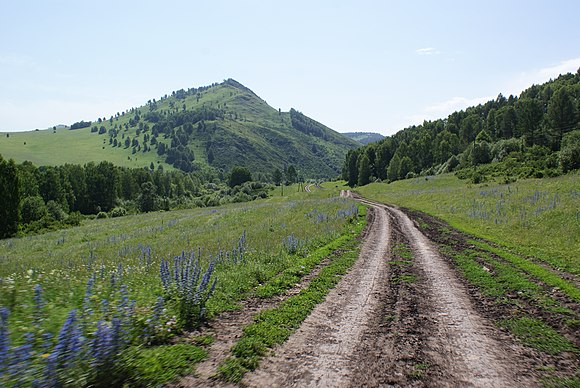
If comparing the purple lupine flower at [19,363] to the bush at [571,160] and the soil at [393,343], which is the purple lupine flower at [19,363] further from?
the bush at [571,160]

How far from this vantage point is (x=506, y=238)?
2112 cm

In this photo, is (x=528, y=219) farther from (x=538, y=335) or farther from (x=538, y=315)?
(x=538, y=335)

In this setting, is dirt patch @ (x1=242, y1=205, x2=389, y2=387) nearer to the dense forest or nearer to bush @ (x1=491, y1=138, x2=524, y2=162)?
the dense forest

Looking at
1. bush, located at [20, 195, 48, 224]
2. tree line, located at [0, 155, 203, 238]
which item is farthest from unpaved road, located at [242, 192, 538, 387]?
bush, located at [20, 195, 48, 224]

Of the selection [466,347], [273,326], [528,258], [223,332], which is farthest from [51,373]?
[528,258]

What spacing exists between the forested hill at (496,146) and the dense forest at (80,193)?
45556mm

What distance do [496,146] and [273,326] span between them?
90500 millimetres

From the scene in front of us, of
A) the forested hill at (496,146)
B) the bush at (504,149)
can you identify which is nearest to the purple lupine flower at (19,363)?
the forested hill at (496,146)

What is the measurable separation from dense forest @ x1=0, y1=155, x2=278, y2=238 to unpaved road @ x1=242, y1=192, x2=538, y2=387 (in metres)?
59.6

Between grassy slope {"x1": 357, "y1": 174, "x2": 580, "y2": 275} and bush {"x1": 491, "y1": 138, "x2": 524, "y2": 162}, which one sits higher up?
bush {"x1": 491, "y1": 138, "x2": 524, "y2": 162}

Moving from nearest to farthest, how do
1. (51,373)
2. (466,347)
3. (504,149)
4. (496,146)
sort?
(51,373) < (466,347) < (504,149) < (496,146)

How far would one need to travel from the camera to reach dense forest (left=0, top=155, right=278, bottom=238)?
2020 inches

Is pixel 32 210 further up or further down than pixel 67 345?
further down

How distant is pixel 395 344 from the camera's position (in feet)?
22.8
